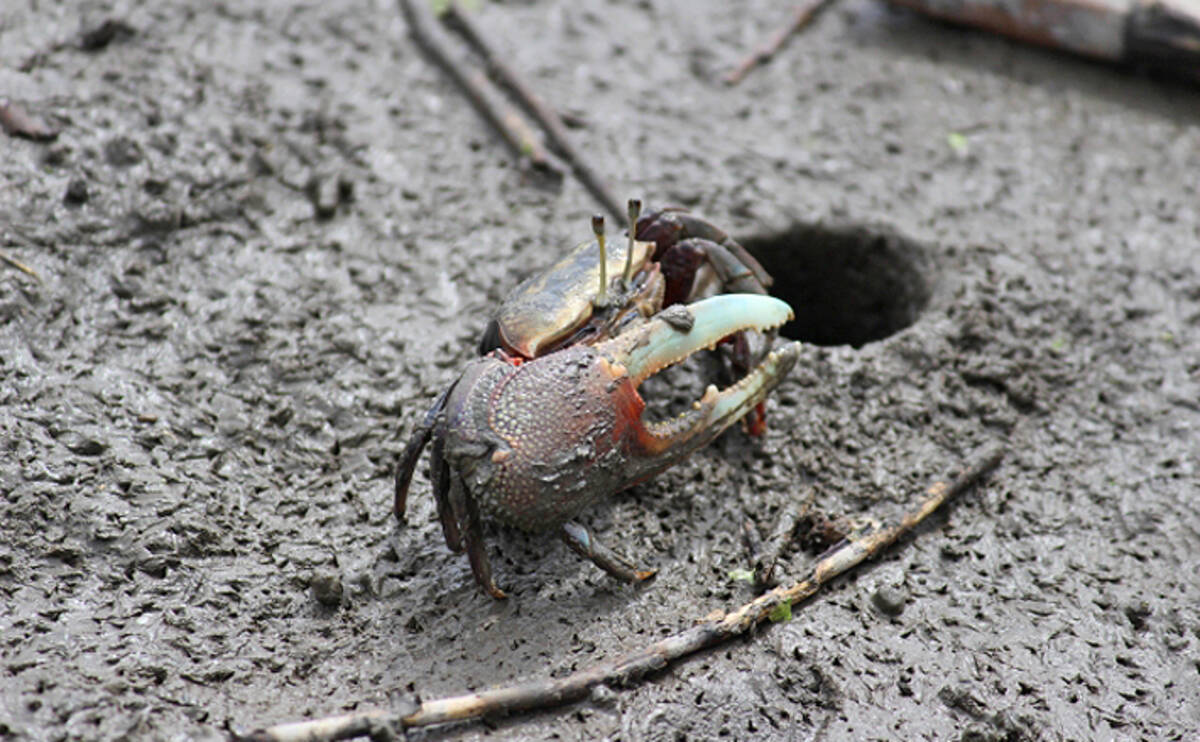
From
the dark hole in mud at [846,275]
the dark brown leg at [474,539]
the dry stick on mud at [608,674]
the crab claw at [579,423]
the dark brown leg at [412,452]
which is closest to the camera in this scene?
the dry stick on mud at [608,674]

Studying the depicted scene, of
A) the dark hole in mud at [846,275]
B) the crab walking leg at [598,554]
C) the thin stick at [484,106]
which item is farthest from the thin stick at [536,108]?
the crab walking leg at [598,554]

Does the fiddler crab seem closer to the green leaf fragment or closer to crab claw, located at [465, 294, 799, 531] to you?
crab claw, located at [465, 294, 799, 531]

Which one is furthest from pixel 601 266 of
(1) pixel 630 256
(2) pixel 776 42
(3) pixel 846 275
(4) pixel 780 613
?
(2) pixel 776 42

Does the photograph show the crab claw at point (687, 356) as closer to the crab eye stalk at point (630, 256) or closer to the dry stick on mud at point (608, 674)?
the crab eye stalk at point (630, 256)

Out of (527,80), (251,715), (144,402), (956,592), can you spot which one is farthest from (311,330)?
(956,592)

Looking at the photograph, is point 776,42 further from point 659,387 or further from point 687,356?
point 687,356
